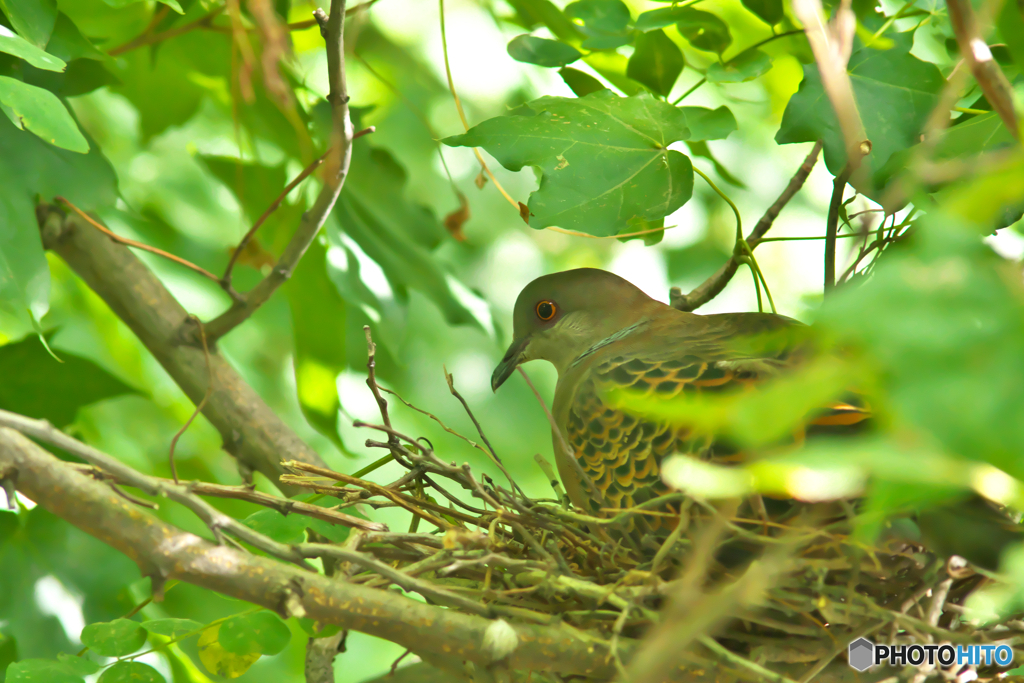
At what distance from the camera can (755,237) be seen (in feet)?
4.60

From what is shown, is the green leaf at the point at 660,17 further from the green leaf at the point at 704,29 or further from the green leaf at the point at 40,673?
the green leaf at the point at 40,673

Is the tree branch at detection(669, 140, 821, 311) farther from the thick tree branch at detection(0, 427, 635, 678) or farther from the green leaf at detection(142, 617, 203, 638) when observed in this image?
the green leaf at detection(142, 617, 203, 638)

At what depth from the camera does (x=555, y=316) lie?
→ 1.78 m

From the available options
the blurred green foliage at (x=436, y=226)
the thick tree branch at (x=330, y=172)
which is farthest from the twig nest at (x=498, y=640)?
the thick tree branch at (x=330, y=172)

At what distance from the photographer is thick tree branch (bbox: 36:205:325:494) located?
1591mm

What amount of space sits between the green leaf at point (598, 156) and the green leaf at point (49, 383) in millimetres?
896

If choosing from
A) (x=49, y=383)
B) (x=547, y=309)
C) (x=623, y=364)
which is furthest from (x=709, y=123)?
(x=49, y=383)

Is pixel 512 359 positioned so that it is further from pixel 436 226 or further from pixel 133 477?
pixel 133 477

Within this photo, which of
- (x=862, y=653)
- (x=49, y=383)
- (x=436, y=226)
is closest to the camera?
(x=862, y=653)

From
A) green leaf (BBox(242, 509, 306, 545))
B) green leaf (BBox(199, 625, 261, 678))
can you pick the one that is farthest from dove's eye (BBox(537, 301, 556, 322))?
green leaf (BBox(199, 625, 261, 678))

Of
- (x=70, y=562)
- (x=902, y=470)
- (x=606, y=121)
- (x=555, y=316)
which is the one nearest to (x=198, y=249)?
(x=70, y=562)

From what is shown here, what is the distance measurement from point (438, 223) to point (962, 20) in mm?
1479

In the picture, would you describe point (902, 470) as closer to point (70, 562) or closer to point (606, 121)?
point (606, 121)

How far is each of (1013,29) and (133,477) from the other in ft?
3.42
